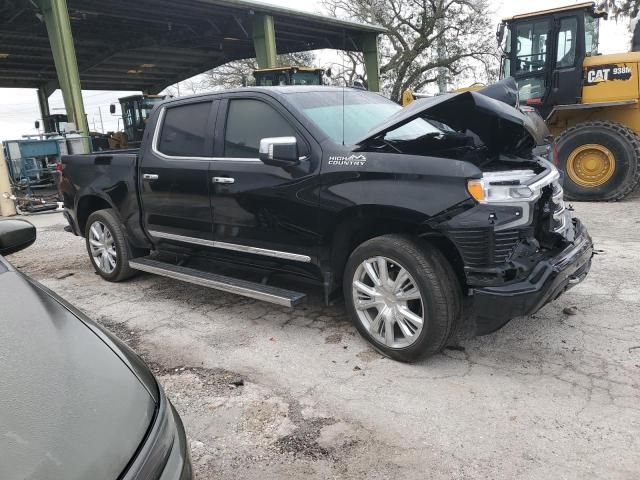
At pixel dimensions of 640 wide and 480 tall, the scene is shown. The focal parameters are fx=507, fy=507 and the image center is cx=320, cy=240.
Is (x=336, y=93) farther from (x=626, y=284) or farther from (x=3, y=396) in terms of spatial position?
(x=3, y=396)

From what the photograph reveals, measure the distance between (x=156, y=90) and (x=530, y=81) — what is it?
105 ft

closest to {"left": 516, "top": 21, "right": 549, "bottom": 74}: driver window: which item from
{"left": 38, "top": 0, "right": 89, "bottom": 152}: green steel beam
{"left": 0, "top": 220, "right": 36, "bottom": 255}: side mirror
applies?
{"left": 0, "top": 220, "right": 36, "bottom": 255}: side mirror

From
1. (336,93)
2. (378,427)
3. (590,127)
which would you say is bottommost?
(378,427)

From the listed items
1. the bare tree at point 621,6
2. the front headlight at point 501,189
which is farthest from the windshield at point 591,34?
the bare tree at point 621,6

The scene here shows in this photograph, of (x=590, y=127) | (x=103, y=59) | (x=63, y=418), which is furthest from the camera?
(x=103, y=59)

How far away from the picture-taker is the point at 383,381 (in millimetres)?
3207

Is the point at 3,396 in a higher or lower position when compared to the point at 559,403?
higher

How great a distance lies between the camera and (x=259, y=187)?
153 inches

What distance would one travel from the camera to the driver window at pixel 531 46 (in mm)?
8898

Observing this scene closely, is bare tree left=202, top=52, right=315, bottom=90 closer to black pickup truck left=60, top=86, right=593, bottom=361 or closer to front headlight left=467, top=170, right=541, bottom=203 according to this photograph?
black pickup truck left=60, top=86, right=593, bottom=361

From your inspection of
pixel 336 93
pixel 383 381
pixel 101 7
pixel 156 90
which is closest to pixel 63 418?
pixel 383 381

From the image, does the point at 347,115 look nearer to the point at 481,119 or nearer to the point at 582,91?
the point at 481,119

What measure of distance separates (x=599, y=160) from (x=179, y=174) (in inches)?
285

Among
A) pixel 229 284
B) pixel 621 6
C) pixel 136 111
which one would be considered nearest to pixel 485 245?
pixel 229 284
